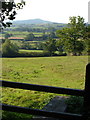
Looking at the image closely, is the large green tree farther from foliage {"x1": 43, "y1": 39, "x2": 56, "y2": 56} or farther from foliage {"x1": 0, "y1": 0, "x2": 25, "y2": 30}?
foliage {"x1": 0, "y1": 0, "x2": 25, "y2": 30}

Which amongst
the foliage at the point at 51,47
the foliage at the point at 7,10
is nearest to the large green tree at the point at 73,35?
the foliage at the point at 51,47

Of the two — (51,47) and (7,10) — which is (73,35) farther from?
(7,10)

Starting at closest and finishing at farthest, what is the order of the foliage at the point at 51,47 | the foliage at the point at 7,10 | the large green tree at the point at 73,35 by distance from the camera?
the foliage at the point at 7,10 → the large green tree at the point at 73,35 → the foliage at the point at 51,47

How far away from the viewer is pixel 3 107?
3.82 m

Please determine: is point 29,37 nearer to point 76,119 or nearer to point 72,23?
point 72,23

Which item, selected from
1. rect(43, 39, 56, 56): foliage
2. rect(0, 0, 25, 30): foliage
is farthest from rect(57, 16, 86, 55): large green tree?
rect(0, 0, 25, 30): foliage

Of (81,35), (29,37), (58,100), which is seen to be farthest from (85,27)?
(58,100)

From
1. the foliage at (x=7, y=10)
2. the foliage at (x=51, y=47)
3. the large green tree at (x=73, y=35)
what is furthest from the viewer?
the foliage at (x=51, y=47)

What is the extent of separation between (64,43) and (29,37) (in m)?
33.2

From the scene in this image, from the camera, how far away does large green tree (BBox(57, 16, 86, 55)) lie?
175 ft

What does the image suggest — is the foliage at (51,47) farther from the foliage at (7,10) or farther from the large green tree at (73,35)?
the foliage at (7,10)

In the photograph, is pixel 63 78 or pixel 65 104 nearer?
pixel 65 104

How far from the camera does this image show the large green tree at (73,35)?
53344mm

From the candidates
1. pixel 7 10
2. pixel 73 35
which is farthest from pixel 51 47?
pixel 7 10
